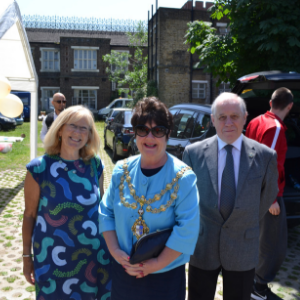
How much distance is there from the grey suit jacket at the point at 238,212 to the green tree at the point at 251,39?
19.6ft

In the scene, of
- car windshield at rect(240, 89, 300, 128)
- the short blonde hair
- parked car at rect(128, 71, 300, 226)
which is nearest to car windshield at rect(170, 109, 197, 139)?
parked car at rect(128, 71, 300, 226)

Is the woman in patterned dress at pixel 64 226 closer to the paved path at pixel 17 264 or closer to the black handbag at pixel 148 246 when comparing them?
the black handbag at pixel 148 246

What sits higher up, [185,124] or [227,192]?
[185,124]

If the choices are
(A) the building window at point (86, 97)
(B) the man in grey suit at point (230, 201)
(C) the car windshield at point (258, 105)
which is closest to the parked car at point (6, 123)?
(A) the building window at point (86, 97)

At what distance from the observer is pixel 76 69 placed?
35.4 metres

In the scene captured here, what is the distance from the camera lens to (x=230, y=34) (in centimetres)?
867

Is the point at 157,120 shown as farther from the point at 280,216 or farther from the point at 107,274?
the point at 280,216

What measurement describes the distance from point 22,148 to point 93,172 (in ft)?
43.7

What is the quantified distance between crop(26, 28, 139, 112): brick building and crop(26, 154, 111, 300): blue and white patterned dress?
33.3 m

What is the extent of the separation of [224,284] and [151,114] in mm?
1405

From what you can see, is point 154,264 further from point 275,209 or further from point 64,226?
point 275,209

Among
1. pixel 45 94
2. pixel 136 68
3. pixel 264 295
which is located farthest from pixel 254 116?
pixel 45 94

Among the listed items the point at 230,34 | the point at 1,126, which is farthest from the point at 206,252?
the point at 1,126

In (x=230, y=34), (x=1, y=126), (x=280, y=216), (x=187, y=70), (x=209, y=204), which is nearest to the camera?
(x=209, y=204)
